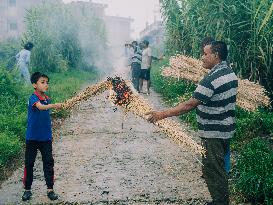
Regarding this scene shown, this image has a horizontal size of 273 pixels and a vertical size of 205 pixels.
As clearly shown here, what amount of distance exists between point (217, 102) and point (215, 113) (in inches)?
4.6

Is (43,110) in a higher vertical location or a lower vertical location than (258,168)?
higher

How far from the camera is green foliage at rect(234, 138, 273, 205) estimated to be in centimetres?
411

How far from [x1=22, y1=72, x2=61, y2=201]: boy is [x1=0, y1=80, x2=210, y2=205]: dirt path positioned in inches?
9.2

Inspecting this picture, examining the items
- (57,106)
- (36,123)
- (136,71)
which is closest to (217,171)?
(57,106)

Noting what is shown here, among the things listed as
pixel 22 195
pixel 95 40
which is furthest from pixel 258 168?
pixel 95 40

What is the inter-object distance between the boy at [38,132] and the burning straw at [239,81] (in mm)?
2854

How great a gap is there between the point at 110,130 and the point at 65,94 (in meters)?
3.78

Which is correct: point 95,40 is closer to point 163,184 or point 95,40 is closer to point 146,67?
point 146,67

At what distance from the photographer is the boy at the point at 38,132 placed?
172 inches

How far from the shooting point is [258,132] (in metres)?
6.67

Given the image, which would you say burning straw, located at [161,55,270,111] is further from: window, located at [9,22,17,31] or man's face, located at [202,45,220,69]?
window, located at [9,22,17,31]

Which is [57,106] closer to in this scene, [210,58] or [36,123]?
[36,123]

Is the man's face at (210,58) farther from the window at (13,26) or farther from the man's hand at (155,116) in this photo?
the window at (13,26)

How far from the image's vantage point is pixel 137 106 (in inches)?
156
